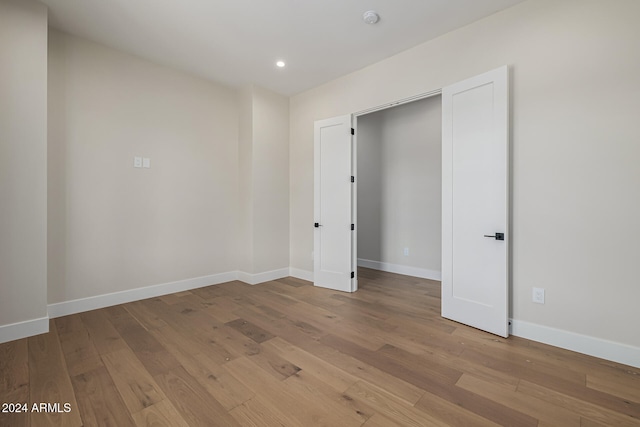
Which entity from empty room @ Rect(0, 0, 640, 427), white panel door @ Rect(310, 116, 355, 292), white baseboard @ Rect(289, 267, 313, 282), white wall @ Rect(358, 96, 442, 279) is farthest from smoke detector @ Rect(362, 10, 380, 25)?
white baseboard @ Rect(289, 267, 313, 282)

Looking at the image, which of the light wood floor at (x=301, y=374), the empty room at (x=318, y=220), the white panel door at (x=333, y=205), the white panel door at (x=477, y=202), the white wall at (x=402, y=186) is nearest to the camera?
the light wood floor at (x=301, y=374)

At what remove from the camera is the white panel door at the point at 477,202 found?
2.43m

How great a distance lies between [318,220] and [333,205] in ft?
1.11

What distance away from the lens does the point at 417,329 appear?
8.55 feet

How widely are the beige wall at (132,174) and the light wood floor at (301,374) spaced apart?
2.18 ft

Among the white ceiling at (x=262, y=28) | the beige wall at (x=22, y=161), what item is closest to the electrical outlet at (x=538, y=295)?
the white ceiling at (x=262, y=28)

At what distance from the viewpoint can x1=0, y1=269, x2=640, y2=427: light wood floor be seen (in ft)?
4.98

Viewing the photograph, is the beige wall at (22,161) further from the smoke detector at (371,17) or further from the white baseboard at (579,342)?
the white baseboard at (579,342)

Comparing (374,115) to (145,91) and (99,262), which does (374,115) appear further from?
(99,262)

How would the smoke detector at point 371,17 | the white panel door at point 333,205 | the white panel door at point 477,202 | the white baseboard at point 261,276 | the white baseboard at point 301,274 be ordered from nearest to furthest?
the white panel door at point 477,202 < the smoke detector at point 371,17 < the white panel door at point 333,205 < the white baseboard at point 261,276 < the white baseboard at point 301,274

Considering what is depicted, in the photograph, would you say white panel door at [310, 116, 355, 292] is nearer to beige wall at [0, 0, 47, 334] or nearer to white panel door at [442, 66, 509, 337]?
white panel door at [442, 66, 509, 337]

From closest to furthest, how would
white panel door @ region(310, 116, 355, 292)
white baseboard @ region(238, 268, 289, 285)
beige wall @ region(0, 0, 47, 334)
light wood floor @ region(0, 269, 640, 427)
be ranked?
light wood floor @ region(0, 269, 640, 427)
beige wall @ region(0, 0, 47, 334)
white panel door @ region(310, 116, 355, 292)
white baseboard @ region(238, 268, 289, 285)

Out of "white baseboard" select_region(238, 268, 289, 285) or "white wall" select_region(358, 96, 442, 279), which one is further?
"white wall" select_region(358, 96, 442, 279)

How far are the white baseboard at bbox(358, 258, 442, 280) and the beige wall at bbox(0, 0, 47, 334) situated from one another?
4.34 m
